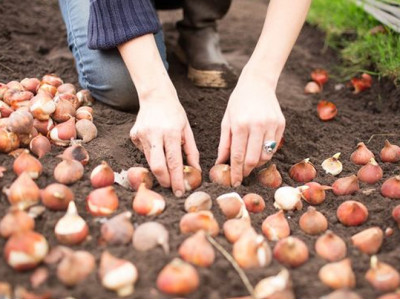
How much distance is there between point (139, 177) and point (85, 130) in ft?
1.19

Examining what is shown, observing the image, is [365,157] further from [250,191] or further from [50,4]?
[50,4]

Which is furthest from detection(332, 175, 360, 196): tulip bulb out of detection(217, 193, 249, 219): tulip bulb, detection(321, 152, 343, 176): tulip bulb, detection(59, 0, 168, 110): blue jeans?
detection(59, 0, 168, 110): blue jeans

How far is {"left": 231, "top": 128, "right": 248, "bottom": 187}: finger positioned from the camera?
144 centimetres

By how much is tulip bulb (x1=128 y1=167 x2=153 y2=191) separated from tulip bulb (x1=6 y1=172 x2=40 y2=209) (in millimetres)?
299

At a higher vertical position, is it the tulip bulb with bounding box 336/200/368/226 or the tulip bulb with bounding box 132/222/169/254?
the tulip bulb with bounding box 132/222/169/254

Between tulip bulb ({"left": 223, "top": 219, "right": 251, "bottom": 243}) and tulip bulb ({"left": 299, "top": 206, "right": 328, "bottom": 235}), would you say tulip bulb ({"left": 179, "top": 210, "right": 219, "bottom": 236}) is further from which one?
tulip bulb ({"left": 299, "top": 206, "right": 328, "bottom": 235})

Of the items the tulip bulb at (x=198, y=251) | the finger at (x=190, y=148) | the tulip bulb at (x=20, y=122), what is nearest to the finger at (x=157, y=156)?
the finger at (x=190, y=148)

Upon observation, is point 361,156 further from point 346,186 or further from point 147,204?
point 147,204

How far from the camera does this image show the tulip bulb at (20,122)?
1.54 m

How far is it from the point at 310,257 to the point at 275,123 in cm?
41

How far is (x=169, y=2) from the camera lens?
2.67 metres

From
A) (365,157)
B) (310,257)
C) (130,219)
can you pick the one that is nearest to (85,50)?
(130,219)

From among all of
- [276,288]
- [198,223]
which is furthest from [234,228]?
[276,288]

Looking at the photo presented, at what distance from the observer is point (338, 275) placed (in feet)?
3.75
